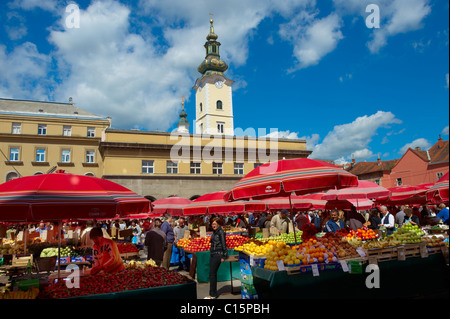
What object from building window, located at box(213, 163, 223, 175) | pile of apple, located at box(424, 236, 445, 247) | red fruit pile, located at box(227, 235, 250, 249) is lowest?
red fruit pile, located at box(227, 235, 250, 249)

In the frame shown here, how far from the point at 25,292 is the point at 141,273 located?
1.89 meters

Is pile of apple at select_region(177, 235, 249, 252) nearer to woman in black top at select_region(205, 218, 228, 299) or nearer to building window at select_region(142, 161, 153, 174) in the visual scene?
Answer: woman in black top at select_region(205, 218, 228, 299)

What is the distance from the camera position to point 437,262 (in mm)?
7227

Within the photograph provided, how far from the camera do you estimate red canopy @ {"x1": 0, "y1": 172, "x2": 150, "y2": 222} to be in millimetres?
4902

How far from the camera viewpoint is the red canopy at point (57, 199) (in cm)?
490

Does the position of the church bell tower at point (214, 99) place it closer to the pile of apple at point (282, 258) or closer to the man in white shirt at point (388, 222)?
the man in white shirt at point (388, 222)

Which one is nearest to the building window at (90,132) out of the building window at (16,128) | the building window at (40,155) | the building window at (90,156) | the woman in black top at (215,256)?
the building window at (90,156)

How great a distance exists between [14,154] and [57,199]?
42323mm

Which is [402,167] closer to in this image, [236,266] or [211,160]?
[211,160]

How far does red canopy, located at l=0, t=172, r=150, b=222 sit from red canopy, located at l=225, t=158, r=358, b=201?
2628 millimetres

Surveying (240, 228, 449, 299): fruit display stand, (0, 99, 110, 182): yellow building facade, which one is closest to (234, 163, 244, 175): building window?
(0, 99, 110, 182): yellow building facade

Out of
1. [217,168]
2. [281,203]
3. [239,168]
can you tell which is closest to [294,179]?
[281,203]

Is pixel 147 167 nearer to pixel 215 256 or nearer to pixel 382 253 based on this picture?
pixel 215 256

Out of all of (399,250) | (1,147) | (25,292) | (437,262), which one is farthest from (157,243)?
(1,147)
